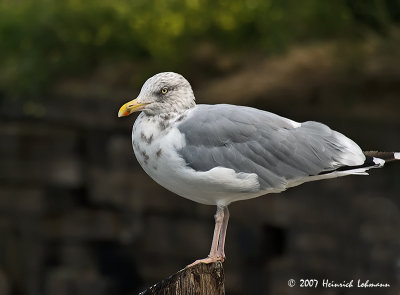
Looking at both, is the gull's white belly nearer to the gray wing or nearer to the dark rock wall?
the gray wing

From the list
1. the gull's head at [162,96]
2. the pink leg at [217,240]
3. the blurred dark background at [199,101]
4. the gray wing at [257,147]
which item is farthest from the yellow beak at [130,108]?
the blurred dark background at [199,101]

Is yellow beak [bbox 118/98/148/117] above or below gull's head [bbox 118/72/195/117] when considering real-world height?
below

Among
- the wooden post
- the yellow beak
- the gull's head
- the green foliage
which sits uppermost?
the green foliage

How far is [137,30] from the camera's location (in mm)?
6270

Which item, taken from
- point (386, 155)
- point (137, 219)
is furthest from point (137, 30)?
point (386, 155)

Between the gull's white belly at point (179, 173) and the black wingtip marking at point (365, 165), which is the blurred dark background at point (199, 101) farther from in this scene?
the gull's white belly at point (179, 173)

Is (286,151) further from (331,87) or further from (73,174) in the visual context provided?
(73,174)

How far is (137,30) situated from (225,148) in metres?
3.47

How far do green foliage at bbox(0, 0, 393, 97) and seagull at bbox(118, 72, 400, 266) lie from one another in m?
2.81

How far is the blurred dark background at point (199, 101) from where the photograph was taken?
18.2ft

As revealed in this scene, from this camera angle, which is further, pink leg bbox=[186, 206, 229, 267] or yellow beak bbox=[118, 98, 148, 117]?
pink leg bbox=[186, 206, 229, 267]

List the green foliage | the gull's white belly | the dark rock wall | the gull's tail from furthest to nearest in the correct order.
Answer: the green foliage
the dark rock wall
the gull's tail
the gull's white belly

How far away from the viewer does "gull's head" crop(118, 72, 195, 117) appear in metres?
2.94

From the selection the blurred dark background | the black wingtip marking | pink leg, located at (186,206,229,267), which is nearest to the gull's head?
pink leg, located at (186,206,229,267)
